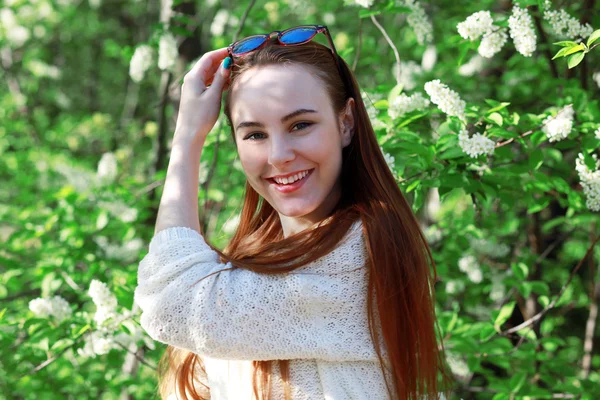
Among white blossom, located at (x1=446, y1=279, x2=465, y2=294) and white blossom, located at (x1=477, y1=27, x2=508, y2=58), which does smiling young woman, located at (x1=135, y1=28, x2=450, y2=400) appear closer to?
white blossom, located at (x1=477, y1=27, x2=508, y2=58)

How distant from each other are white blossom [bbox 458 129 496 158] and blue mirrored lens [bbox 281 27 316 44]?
0.61m

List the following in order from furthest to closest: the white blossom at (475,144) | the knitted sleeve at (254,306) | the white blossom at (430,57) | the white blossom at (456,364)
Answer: the white blossom at (430,57) → the white blossom at (456,364) → the white blossom at (475,144) → the knitted sleeve at (254,306)

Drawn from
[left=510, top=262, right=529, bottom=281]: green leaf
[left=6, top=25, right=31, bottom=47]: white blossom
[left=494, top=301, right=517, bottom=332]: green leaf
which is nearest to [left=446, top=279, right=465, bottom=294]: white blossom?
[left=510, top=262, right=529, bottom=281]: green leaf

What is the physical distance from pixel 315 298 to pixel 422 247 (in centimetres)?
32

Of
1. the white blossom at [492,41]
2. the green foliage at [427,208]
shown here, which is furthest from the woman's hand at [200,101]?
the white blossom at [492,41]

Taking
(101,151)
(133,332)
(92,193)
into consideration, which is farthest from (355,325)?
(101,151)

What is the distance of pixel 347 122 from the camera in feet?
5.83

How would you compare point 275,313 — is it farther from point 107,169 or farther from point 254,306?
point 107,169

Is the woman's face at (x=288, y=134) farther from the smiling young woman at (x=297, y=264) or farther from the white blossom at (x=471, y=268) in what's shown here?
the white blossom at (x=471, y=268)

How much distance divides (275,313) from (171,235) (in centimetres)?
30

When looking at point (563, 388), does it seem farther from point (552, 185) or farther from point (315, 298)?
point (315, 298)

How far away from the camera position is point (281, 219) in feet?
6.12

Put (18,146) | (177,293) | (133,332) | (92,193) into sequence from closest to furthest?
(177,293), (133,332), (92,193), (18,146)

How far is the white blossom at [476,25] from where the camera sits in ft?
7.50
